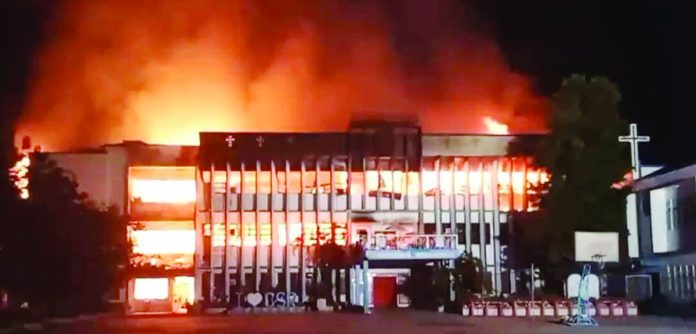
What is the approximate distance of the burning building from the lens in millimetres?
66062

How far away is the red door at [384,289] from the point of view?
66.5 m

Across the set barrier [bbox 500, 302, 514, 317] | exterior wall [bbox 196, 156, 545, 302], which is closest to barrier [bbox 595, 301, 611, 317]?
barrier [bbox 500, 302, 514, 317]

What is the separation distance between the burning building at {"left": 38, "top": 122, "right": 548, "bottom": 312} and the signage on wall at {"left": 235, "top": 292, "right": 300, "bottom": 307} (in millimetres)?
1118

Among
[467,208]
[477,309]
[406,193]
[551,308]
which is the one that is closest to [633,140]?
[551,308]

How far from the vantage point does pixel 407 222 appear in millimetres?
66938

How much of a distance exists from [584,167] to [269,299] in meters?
21.8

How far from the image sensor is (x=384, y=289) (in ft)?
219

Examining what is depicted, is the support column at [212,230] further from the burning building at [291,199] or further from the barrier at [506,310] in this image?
the barrier at [506,310]

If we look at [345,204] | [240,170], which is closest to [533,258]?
[345,204]

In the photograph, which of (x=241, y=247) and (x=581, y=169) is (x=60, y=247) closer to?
(x=241, y=247)

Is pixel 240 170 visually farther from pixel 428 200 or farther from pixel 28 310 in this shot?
pixel 28 310

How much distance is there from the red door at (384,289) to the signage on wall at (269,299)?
5261mm

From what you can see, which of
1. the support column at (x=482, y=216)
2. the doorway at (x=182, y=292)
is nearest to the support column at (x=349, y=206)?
the support column at (x=482, y=216)

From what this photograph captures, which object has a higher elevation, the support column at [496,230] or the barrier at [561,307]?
the support column at [496,230]
